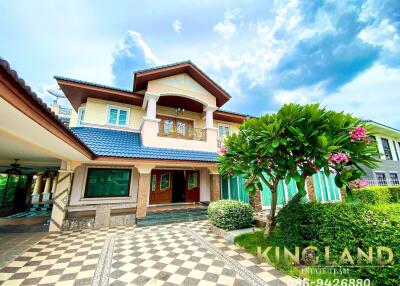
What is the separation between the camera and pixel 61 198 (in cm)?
700

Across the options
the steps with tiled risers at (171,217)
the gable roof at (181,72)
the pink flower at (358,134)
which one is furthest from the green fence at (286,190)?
the pink flower at (358,134)

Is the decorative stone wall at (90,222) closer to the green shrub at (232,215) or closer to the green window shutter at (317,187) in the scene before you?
the green shrub at (232,215)

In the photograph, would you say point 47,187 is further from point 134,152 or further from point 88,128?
point 134,152

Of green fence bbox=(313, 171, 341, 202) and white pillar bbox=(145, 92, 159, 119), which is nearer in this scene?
white pillar bbox=(145, 92, 159, 119)

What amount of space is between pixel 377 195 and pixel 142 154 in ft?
44.2

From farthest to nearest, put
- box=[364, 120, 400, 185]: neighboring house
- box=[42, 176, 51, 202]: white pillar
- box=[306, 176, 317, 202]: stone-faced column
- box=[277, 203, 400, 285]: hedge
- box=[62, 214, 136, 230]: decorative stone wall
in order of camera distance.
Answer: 1. box=[42, 176, 51, 202]: white pillar
2. box=[364, 120, 400, 185]: neighboring house
3. box=[306, 176, 317, 202]: stone-faced column
4. box=[62, 214, 136, 230]: decorative stone wall
5. box=[277, 203, 400, 285]: hedge

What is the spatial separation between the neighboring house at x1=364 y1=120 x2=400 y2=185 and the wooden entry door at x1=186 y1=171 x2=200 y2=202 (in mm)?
13529

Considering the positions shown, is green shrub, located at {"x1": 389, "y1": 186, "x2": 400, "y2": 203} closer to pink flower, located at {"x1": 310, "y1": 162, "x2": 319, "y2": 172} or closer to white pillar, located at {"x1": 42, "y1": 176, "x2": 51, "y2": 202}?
pink flower, located at {"x1": 310, "y1": 162, "x2": 319, "y2": 172}

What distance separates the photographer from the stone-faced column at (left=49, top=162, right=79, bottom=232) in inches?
268

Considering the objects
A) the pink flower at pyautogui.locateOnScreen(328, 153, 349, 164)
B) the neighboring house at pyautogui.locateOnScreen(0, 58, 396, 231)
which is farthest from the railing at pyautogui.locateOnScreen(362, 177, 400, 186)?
the pink flower at pyautogui.locateOnScreen(328, 153, 349, 164)

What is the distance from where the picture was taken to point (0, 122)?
2609 mm

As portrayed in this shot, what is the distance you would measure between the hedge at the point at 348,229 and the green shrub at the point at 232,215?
186 centimetres

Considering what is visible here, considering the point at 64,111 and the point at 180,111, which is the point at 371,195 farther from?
the point at 64,111

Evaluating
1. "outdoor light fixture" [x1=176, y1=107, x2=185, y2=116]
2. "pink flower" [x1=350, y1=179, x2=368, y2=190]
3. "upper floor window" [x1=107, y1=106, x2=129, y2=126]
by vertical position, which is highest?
"outdoor light fixture" [x1=176, y1=107, x2=185, y2=116]
